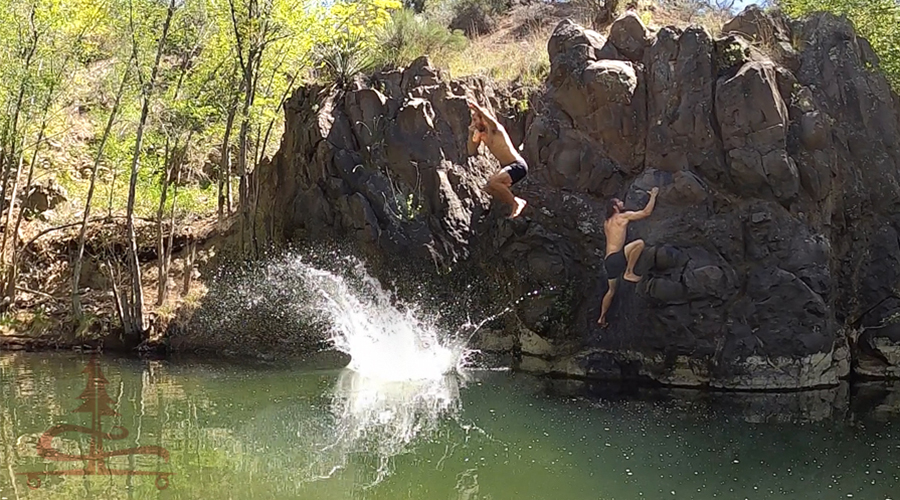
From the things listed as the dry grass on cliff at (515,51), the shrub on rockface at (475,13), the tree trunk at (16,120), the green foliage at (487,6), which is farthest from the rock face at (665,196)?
the green foliage at (487,6)

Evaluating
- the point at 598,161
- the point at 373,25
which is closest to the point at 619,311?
the point at 598,161

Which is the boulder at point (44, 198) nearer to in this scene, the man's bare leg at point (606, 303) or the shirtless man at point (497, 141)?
the man's bare leg at point (606, 303)

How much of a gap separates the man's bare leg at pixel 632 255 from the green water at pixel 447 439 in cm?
174

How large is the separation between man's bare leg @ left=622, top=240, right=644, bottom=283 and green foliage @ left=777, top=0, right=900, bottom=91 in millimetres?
6218

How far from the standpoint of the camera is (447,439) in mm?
8742

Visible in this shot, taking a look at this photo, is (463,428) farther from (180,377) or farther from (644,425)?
(180,377)

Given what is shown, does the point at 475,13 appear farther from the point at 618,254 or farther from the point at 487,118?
the point at 487,118

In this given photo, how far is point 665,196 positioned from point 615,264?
1.72m

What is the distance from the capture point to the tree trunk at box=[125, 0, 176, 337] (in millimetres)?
13844

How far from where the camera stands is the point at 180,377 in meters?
12.4

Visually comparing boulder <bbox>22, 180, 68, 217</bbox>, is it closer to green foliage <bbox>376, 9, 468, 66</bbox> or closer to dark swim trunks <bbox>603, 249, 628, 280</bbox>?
green foliage <bbox>376, 9, 468, 66</bbox>

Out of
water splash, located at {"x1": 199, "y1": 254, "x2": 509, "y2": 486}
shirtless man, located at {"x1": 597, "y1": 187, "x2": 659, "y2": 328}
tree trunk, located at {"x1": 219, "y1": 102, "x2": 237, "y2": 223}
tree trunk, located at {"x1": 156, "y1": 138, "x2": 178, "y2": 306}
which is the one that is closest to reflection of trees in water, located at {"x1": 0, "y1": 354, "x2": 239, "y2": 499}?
water splash, located at {"x1": 199, "y1": 254, "x2": 509, "y2": 486}

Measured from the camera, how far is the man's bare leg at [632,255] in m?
11.7

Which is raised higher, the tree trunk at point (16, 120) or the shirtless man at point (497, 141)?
the tree trunk at point (16, 120)
